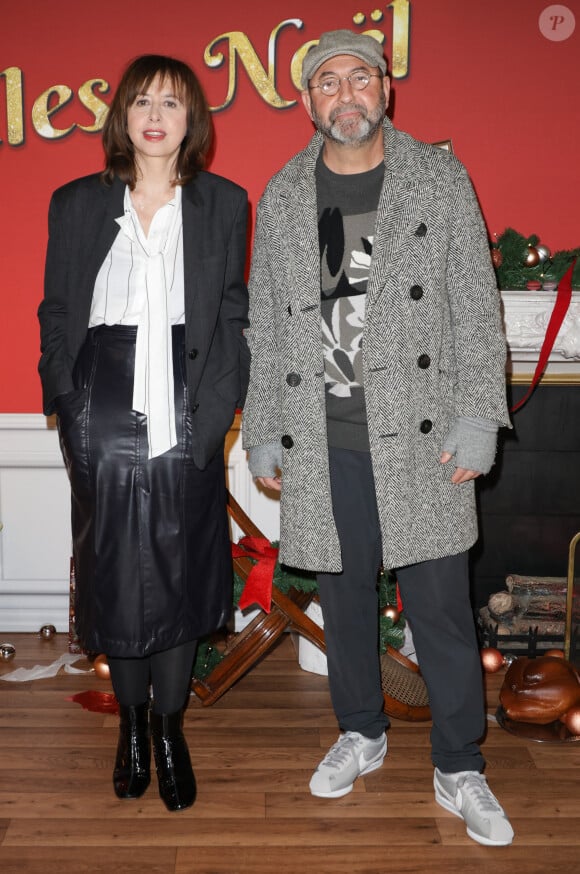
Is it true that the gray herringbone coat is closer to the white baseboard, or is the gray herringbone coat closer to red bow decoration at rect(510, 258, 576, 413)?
red bow decoration at rect(510, 258, 576, 413)

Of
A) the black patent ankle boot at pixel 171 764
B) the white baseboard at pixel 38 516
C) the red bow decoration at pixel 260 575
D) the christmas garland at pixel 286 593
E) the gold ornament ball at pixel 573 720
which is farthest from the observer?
the white baseboard at pixel 38 516

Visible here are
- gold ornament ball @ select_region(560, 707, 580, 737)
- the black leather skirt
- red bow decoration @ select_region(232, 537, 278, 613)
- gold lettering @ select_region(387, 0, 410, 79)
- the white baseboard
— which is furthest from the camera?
the white baseboard

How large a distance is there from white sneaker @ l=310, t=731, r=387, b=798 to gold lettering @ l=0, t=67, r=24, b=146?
2.30 meters

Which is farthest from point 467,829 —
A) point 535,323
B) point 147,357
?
point 535,323

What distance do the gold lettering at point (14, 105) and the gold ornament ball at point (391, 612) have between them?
2064mm

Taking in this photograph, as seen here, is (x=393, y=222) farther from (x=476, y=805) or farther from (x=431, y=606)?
(x=476, y=805)

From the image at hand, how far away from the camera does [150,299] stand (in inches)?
77.1

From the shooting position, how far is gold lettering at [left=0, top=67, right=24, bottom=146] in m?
3.02

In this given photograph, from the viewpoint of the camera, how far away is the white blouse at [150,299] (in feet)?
6.43

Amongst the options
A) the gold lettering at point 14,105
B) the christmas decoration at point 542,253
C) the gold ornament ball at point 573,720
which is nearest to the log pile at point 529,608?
the gold ornament ball at point 573,720

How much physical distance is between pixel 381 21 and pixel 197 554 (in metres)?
2.00

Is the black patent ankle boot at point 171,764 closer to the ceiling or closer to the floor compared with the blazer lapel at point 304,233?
closer to the floor

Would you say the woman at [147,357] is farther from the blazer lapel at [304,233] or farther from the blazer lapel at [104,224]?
the blazer lapel at [304,233]

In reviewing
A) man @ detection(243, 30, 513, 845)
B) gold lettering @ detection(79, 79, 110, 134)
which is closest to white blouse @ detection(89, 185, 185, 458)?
man @ detection(243, 30, 513, 845)
